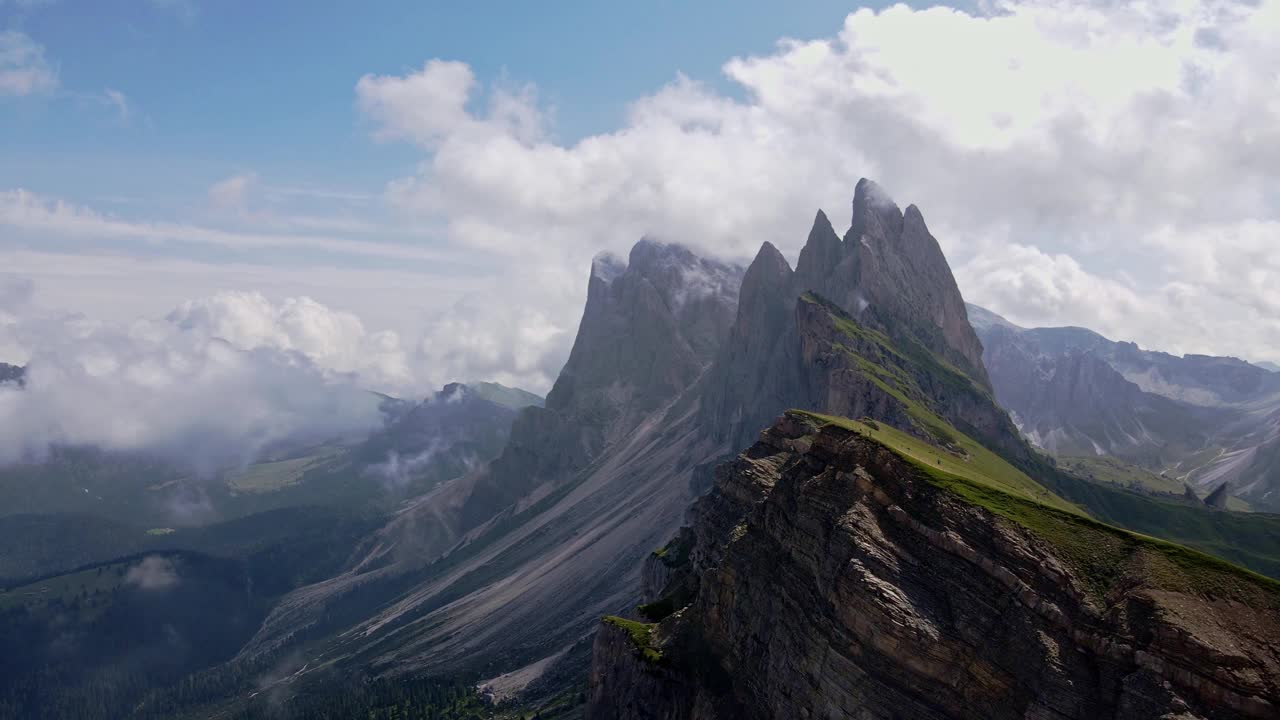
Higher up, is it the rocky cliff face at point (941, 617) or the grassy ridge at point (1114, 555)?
the grassy ridge at point (1114, 555)

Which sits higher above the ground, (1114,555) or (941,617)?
(1114,555)

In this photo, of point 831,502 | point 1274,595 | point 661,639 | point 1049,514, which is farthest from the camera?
point 661,639

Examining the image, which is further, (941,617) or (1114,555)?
(941,617)

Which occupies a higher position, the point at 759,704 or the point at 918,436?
the point at 918,436

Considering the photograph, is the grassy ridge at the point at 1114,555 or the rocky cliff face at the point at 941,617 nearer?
the rocky cliff face at the point at 941,617

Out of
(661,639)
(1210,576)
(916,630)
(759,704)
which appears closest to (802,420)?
(661,639)

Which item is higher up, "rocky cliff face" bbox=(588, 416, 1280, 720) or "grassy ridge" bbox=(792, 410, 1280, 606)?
"grassy ridge" bbox=(792, 410, 1280, 606)

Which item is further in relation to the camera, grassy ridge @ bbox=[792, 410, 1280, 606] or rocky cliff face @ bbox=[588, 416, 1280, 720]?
grassy ridge @ bbox=[792, 410, 1280, 606]

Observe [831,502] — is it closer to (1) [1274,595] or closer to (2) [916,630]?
(2) [916,630]
